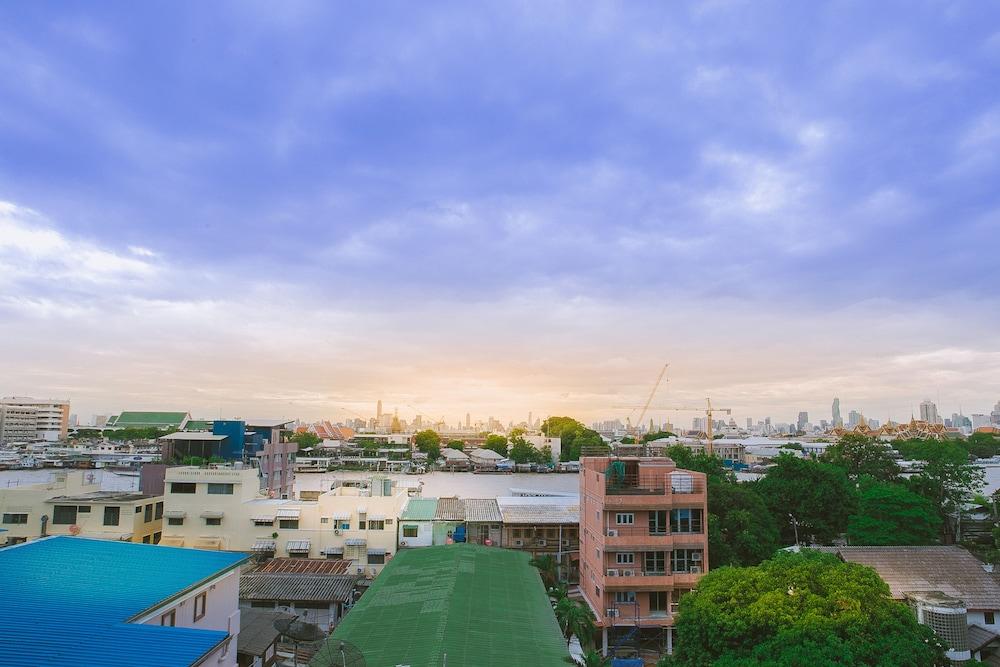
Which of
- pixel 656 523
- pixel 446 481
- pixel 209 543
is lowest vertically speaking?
pixel 446 481

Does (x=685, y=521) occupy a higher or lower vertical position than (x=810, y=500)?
higher

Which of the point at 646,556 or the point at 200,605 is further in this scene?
the point at 646,556

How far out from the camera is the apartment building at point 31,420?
10044 cm

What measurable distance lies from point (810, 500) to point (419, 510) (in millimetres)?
15579

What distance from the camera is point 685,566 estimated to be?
57.8 feet

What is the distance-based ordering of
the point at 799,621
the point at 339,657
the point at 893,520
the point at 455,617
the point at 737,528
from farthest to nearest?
the point at 893,520 < the point at 737,528 < the point at 455,617 < the point at 799,621 < the point at 339,657

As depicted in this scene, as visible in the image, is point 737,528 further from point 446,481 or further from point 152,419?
point 152,419

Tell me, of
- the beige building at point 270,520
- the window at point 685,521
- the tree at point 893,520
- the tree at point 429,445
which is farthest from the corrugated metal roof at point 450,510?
the tree at point 429,445

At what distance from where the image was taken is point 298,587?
17.5 meters

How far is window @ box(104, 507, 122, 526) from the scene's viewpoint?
2086cm

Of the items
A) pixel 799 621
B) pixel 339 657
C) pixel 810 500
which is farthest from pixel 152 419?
pixel 799 621

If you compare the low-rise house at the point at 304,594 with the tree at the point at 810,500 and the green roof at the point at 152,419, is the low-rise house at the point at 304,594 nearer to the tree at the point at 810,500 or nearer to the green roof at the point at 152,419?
the tree at the point at 810,500

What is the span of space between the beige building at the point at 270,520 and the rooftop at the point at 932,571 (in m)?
14.6

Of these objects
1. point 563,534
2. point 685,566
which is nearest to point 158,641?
point 685,566
